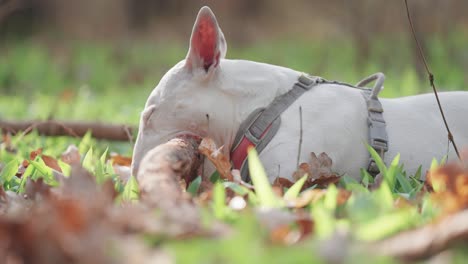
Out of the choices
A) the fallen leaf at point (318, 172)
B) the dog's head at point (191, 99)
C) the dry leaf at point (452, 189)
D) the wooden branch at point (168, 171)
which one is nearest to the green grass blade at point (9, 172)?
the dog's head at point (191, 99)

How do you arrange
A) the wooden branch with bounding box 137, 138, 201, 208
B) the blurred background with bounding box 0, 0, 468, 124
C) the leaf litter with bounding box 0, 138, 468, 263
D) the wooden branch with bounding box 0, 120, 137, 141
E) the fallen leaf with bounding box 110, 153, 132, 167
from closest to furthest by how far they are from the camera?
the leaf litter with bounding box 0, 138, 468, 263, the wooden branch with bounding box 137, 138, 201, 208, the fallen leaf with bounding box 110, 153, 132, 167, the wooden branch with bounding box 0, 120, 137, 141, the blurred background with bounding box 0, 0, 468, 124

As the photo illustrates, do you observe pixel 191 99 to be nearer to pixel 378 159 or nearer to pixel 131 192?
pixel 131 192

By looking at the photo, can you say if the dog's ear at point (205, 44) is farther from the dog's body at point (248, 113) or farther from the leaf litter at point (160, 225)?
the leaf litter at point (160, 225)

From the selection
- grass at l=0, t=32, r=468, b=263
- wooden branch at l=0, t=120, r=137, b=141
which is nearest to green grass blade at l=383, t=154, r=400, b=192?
grass at l=0, t=32, r=468, b=263

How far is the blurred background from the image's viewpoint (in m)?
6.11

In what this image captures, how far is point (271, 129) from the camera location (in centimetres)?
243

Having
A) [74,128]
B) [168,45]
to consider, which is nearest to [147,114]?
[74,128]

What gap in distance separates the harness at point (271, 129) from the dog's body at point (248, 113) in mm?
17

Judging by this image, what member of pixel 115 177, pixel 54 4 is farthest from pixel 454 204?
pixel 54 4

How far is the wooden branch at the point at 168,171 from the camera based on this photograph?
180 cm

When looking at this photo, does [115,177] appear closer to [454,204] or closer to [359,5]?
[454,204]

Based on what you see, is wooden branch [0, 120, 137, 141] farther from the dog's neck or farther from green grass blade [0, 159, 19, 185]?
the dog's neck

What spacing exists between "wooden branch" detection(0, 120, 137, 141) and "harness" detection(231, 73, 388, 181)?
4.86ft

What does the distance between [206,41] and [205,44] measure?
0.01 meters
